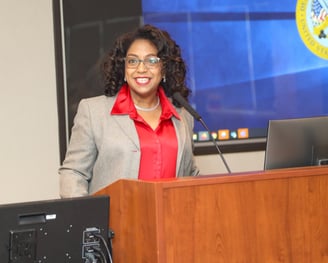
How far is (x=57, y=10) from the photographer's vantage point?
3.12 m

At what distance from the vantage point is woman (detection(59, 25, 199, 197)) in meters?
2.28

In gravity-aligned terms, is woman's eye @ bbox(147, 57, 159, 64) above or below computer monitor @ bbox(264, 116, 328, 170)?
above

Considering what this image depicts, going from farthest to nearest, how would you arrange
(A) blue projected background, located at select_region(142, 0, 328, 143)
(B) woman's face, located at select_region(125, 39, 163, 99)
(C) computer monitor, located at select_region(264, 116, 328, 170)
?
(A) blue projected background, located at select_region(142, 0, 328, 143) → (B) woman's face, located at select_region(125, 39, 163, 99) → (C) computer monitor, located at select_region(264, 116, 328, 170)

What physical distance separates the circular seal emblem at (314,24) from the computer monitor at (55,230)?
2.32 metres

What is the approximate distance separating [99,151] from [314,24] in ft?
6.45

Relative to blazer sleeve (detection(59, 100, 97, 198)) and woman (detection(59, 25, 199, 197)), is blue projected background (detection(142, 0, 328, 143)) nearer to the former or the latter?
woman (detection(59, 25, 199, 197))

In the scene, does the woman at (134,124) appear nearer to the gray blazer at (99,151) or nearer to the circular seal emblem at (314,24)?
the gray blazer at (99,151)

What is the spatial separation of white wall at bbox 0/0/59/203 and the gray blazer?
791 mm

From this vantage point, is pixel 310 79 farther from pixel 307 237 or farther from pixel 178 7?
pixel 307 237

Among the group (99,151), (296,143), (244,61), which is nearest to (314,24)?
(244,61)

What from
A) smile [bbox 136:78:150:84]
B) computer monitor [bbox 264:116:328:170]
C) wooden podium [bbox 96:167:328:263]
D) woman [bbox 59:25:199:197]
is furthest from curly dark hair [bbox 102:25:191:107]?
wooden podium [bbox 96:167:328:263]

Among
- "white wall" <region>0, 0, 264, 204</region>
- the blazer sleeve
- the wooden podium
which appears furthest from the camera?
"white wall" <region>0, 0, 264, 204</region>

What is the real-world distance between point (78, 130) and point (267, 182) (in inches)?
35.6

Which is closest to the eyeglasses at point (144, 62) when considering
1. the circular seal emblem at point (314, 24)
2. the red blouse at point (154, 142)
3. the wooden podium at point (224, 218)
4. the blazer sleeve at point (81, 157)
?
the red blouse at point (154, 142)
